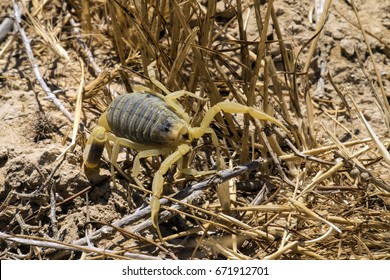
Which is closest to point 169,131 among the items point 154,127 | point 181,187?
Answer: point 154,127

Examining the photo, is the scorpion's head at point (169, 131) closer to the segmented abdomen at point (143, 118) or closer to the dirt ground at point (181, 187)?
the segmented abdomen at point (143, 118)

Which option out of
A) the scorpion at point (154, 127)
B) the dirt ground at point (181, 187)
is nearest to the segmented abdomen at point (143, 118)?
the scorpion at point (154, 127)

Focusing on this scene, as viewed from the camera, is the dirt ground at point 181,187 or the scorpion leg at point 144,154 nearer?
the dirt ground at point 181,187

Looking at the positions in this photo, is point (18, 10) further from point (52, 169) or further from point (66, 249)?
point (66, 249)

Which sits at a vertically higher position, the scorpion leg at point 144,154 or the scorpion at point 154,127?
the scorpion at point 154,127

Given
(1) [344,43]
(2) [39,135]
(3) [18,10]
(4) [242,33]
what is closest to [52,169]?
(2) [39,135]

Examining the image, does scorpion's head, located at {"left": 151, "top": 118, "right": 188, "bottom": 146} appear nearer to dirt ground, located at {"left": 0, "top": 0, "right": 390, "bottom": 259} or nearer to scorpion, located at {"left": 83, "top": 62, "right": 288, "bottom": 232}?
scorpion, located at {"left": 83, "top": 62, "right": 288, "bottom": 232}
